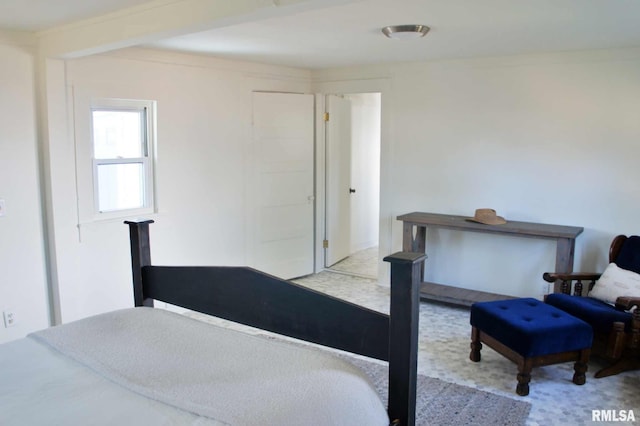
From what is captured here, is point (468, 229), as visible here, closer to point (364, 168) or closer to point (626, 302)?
point (626, 302)

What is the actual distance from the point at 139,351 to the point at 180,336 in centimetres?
16

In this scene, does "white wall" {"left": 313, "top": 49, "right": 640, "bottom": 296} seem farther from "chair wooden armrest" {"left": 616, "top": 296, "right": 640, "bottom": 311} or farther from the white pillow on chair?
"chair wooden armrest" {"left": 616, "top": 296, "right": 640, "bottom": 311}

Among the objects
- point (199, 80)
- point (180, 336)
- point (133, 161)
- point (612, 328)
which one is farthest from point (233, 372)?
point (199, 80)

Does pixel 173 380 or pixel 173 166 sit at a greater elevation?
pixel 173 166

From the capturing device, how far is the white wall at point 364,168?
669 cm

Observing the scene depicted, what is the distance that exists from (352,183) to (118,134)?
331 centimetres

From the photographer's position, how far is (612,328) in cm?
325

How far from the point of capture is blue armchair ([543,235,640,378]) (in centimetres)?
324

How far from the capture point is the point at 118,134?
4.09m

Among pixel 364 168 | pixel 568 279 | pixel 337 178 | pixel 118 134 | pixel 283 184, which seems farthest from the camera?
pixel 364 168

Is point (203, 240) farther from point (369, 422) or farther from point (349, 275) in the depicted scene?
point (369, 422)

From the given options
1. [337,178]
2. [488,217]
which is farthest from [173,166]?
[488,217]

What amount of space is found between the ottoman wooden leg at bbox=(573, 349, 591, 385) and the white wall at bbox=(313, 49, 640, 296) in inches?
51.2

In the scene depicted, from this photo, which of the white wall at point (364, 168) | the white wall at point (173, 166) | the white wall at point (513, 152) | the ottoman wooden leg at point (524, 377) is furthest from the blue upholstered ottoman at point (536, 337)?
the white wall at point (364, 168)
